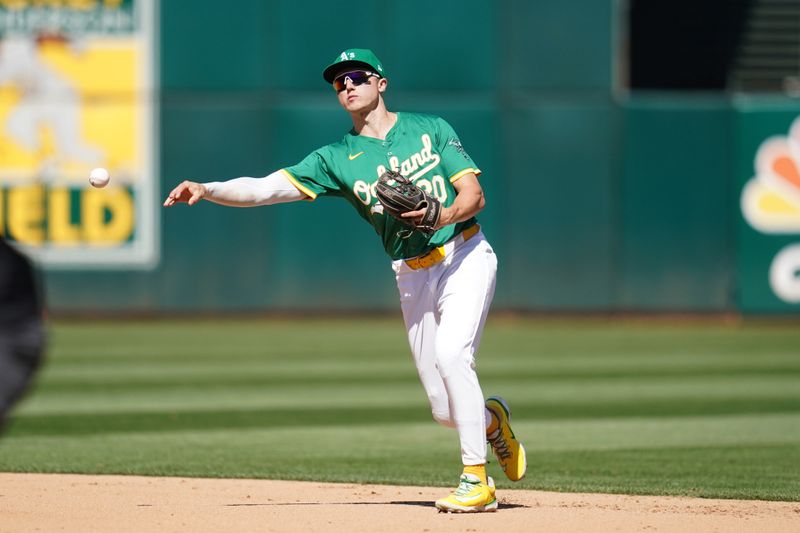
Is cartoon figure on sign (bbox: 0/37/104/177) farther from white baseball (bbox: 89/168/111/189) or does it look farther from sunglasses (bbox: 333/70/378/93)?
white baseball (bbox: 89/168/111/189)

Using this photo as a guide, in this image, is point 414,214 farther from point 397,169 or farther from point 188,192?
point 188,192

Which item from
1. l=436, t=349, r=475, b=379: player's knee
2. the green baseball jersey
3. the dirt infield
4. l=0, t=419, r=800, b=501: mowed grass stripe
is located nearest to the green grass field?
l=0, t=419, r=800, b=501: mowed grass stripe

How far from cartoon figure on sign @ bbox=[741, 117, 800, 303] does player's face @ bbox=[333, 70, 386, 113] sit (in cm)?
1252

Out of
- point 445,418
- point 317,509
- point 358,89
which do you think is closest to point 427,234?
point 358,89

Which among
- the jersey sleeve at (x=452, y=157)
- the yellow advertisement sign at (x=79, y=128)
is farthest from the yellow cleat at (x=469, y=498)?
the yellow advertisement sign at (x=79, y=128)

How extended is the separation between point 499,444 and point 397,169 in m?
1.37

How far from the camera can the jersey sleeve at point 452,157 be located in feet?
19.7

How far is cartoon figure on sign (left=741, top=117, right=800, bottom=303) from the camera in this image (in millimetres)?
17641

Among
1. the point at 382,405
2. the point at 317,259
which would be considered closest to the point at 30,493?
the point at 382,405

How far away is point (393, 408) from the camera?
34.5 feet

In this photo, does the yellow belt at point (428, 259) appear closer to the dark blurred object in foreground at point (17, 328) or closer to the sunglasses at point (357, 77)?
the sunglasses at point (357, 77)

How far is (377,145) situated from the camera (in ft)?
20.0

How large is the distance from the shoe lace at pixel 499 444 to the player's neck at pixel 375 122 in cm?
145

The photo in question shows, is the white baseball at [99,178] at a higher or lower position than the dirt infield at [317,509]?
higher
